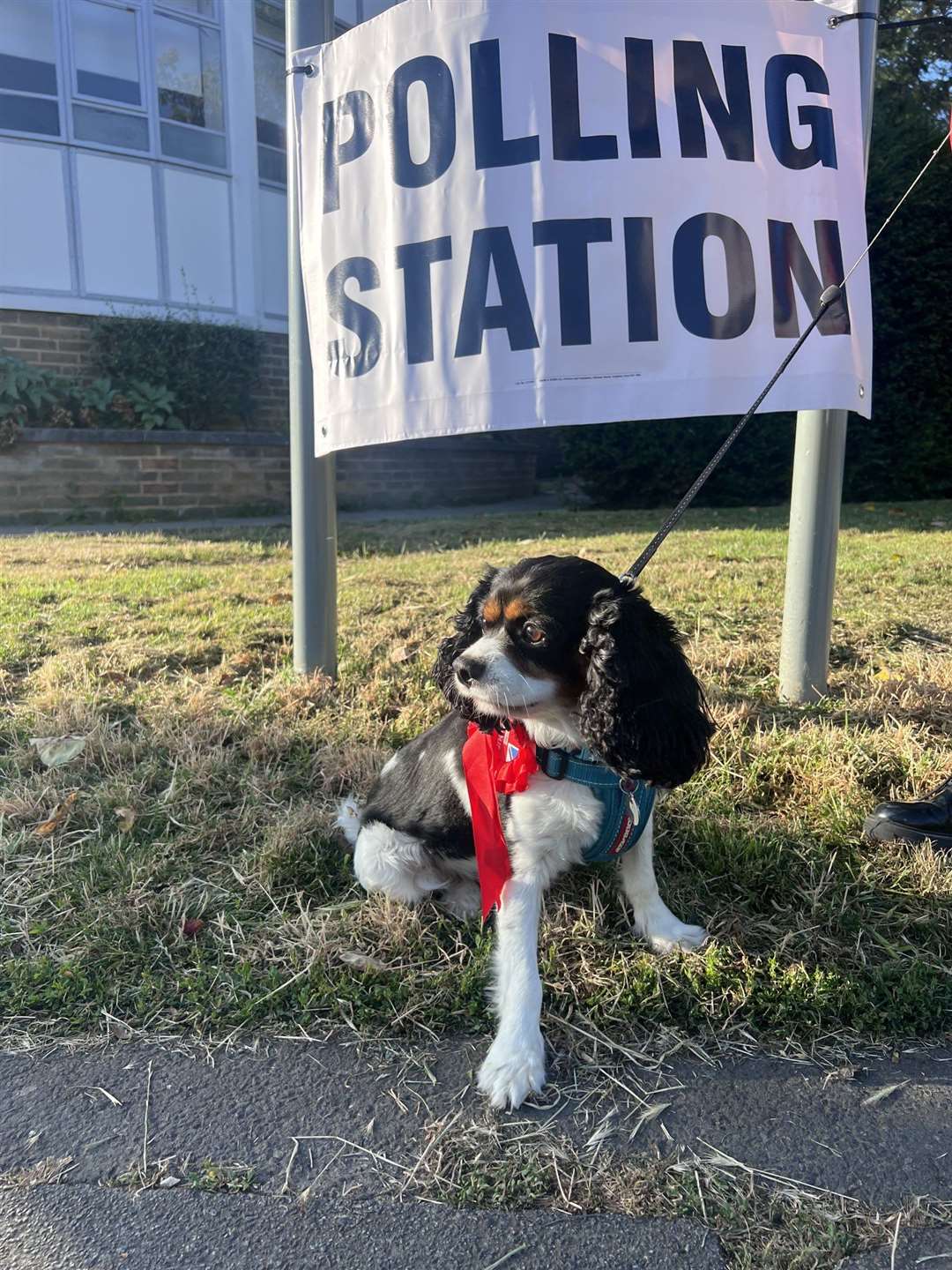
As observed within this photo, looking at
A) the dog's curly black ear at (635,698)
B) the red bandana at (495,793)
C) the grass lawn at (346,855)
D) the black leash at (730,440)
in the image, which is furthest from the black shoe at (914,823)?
the red bandana at (495,793)

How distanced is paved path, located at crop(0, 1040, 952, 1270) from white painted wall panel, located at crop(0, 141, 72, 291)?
511 inches

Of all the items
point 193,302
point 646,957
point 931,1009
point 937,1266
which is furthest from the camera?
point 193,302

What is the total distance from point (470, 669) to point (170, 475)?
32.3 feet

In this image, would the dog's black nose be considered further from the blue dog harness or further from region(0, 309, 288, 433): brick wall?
region(0, 309, 288, 433): brick wall

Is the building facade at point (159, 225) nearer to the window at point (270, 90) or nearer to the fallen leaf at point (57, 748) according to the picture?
the window at point (270, 90)

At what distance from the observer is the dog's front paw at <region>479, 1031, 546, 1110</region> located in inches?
74.5

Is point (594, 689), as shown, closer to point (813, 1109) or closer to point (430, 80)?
point (813, 1109)

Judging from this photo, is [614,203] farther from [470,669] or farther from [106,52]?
[106,52]

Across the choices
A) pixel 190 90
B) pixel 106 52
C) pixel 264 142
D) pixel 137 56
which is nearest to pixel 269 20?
pixel 264 142

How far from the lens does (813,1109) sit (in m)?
1.87

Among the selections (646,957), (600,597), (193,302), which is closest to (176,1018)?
(646,957)

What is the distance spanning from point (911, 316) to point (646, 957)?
10382 mm

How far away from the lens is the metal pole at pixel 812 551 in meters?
3.49

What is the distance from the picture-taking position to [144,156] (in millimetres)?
12867
